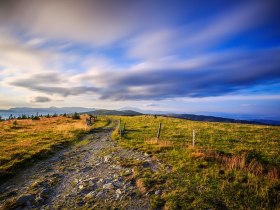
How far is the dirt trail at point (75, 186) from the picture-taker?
7922 millimetres

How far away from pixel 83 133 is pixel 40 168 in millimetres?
15244

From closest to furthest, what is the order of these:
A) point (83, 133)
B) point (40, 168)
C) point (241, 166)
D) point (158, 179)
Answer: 1. point (158, 179)
2. point (241, 166)
3. point (40, 168)
4. point (83, 133)

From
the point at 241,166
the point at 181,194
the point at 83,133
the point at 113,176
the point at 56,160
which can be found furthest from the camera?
the point at 83,133

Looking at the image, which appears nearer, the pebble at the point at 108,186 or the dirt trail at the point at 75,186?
the dirt trail at the point at 75,186

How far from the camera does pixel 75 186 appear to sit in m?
9.59

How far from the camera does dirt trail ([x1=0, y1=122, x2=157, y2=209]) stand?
7922 millimetres

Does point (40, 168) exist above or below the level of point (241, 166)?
below

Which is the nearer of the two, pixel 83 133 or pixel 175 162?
pixel 175 162

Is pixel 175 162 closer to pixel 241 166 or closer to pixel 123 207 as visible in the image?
pixel 241 166

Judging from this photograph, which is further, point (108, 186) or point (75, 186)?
point (75, 186)

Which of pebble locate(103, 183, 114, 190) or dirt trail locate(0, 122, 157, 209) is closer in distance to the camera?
dirt trail locate(0, 122, 157, 209)

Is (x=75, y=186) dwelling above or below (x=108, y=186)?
below

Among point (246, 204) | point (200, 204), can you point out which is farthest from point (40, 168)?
point (246, 204)

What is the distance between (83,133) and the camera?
2789 centimetres
